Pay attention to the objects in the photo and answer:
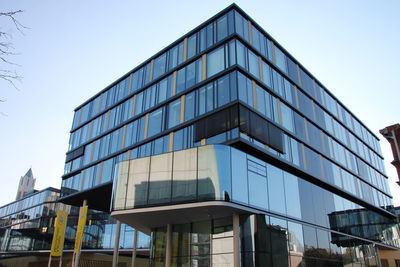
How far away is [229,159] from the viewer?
74.0 ft

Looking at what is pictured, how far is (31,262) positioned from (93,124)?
126ft

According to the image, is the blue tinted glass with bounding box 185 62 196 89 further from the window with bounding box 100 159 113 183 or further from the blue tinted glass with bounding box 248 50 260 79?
the window with bounding box 100 159 113 183

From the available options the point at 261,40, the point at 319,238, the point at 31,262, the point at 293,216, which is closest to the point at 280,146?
the point at 293,216

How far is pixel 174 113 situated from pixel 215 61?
20.3ft

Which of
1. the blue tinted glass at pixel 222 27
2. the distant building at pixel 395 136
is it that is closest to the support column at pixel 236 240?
the distant building at pixel 395 136

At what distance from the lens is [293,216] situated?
2695 centimetres

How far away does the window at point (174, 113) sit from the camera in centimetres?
3103

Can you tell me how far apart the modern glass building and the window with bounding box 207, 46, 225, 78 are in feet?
0.39

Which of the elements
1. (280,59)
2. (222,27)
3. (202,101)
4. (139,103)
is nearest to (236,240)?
(202,101)

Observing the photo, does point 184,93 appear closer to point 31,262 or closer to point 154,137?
point 154,137

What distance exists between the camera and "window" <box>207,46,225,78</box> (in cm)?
2869

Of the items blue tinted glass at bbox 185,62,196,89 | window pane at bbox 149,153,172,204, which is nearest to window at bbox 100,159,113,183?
blue tinted glass at bbox 185,62,196,89

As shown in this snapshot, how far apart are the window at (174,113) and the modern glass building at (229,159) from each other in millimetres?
115

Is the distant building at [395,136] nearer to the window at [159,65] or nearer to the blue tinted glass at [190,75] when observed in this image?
the blue tinted glass at [190,75]
